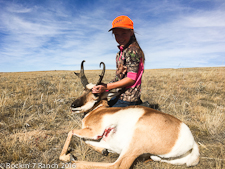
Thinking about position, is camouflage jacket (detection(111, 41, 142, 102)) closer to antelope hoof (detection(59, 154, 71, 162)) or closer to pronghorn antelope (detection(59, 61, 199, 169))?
pronghorn antelope (detection(59, 61, 199, 169))

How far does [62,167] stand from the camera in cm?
230

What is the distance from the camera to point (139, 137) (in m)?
2.14

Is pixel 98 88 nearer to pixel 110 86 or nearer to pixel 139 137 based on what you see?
pixel 110 86

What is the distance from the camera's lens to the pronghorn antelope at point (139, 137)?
212 cm

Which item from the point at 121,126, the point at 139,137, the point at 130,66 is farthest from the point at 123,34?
the point at 139,137

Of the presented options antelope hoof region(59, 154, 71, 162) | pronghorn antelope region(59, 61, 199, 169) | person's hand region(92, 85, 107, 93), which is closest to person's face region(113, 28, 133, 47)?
person's hand region(92, 85, 107, 93)

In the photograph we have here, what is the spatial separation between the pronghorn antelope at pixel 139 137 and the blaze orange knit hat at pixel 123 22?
187cm

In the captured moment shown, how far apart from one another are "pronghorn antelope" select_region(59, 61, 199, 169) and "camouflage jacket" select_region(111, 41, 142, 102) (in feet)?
3.28

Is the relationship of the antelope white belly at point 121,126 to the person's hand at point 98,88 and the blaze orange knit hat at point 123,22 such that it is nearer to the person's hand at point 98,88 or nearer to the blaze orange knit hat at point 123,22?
the person's hand at point 98,88

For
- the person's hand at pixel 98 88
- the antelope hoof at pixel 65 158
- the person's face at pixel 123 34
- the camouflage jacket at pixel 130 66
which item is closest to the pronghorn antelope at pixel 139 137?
the antelope hoof at pixel 65 158

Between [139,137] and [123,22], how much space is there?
2.44 metres

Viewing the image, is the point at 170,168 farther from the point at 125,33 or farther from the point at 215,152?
the point at 125,33

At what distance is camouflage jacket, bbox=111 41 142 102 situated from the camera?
125 inches

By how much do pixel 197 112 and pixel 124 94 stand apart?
9.64 feet
